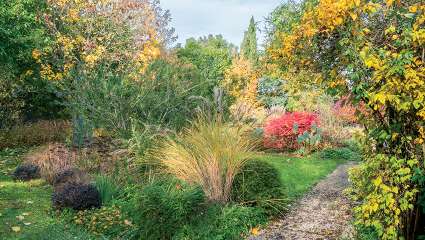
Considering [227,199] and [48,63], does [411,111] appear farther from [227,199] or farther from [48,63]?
[48,63]

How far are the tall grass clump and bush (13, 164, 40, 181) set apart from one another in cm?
353

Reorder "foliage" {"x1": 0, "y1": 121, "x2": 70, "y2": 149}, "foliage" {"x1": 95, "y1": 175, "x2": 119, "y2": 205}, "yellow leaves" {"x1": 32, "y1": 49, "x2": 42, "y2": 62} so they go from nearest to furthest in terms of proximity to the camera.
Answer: "foliage" {"x1": 95, "y1": 175, "x2": 119, "y2": 205} < "yellow leaves" {"x1": 32, "y1": 49, "x2": 42, "y2": 62} < "foliage" {"x1": 0, "y1": 121, "x2": 70, "y2": 149}

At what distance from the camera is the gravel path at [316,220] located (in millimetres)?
4840

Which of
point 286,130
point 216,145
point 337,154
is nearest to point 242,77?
point 286,130

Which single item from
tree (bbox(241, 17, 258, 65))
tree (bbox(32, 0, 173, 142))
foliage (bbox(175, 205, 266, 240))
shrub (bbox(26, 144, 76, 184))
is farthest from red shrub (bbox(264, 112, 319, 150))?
tree (bbox(241, 17, 258, 65))

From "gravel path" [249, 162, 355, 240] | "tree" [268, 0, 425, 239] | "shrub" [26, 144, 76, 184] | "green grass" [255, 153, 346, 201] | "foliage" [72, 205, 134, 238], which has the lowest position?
"gravel path" [249, 162, 355, 240]

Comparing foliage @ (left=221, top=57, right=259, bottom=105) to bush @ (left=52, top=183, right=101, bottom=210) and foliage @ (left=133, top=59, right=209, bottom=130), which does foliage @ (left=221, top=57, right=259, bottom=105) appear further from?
bush @ (left=52, top=183, right=101, bottom=210)

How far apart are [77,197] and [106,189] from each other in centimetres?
56

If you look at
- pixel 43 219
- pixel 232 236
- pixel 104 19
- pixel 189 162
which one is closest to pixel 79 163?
pixel 43 219

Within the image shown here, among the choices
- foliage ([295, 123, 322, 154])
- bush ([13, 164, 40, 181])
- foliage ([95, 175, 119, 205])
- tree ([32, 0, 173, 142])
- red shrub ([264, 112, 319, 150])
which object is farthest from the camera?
red shrub ([264, 112, 319, 150])

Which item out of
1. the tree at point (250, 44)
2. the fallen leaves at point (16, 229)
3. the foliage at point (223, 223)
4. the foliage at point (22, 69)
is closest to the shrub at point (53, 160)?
the foliage at point (22, 69)

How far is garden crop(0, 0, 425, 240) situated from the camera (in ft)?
11.4

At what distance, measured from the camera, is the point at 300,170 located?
9172 millimetres

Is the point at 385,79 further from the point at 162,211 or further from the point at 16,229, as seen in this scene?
the point at 16,229
